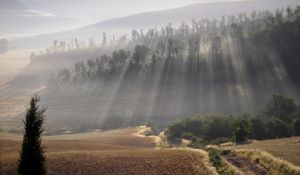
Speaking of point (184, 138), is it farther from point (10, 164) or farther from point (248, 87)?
point (248, 87)

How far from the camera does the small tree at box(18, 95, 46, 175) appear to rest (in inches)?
1226

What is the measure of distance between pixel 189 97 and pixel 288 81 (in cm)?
4700

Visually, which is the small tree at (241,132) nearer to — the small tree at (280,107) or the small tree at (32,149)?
the small tree at (280,107)

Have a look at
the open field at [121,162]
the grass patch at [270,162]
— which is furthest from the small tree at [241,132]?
the open field at [121,162]

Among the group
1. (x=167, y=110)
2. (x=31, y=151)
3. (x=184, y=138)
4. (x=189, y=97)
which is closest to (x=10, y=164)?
(x=31, y=151)

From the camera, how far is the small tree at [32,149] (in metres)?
31.1

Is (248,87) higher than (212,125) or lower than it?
higher

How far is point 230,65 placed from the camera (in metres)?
197

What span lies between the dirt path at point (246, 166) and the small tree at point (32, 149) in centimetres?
1897

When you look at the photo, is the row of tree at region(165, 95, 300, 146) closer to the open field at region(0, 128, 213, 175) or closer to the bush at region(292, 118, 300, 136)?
the bush at region(292, 118, 300, 136)

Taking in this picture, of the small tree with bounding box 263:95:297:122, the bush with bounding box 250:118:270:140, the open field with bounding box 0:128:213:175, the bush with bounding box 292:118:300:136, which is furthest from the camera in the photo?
the small tree with bounding box 263:95:297:122

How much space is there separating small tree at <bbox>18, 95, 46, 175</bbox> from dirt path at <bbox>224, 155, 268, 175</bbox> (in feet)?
62.2

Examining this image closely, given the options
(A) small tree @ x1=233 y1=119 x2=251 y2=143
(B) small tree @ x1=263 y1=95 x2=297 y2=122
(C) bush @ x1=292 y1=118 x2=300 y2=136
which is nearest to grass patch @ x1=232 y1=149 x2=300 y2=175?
(A) small tree @ x1=233 y1=119 x2=251 y2=143

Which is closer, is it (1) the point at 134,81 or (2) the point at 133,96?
(2) the point at 133,96
